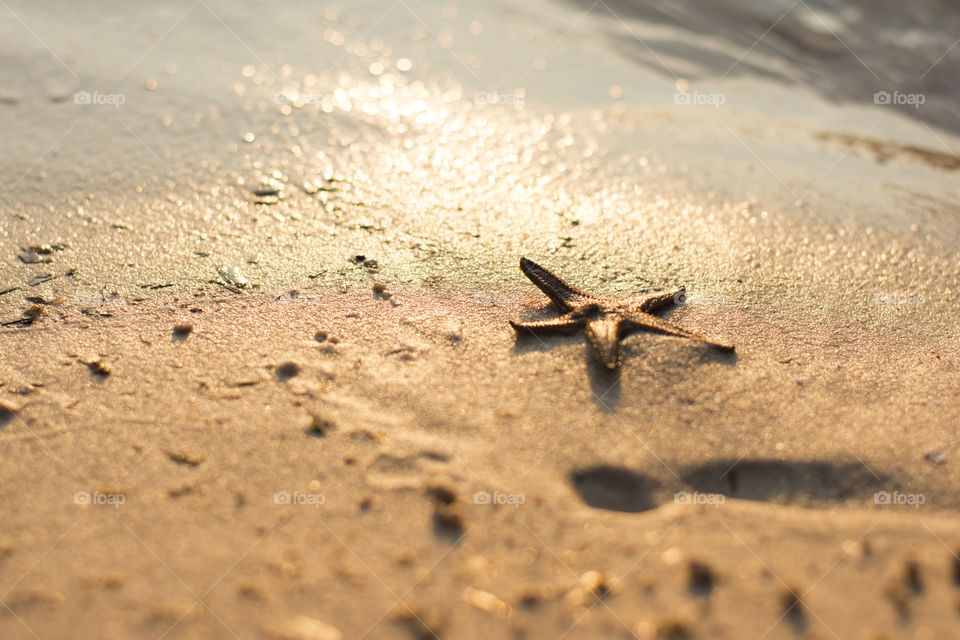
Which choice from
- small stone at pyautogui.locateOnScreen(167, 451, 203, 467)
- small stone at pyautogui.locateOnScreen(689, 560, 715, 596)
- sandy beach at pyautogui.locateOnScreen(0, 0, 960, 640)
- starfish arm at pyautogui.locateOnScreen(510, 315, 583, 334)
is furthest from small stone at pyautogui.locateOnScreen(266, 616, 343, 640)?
starfish arm at pyautogui.locateOnScreen(510, 315, 583, 334)

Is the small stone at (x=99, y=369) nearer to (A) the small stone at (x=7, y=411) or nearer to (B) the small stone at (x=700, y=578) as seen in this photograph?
(A) the small stone at (x=7, y=411)

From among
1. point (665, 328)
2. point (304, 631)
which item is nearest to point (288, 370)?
point (304, 631)

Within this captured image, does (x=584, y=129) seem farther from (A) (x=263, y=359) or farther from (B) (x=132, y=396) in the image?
(B) (x=132, y=396)

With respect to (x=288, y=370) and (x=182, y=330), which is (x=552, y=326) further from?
(x=182, y=330)

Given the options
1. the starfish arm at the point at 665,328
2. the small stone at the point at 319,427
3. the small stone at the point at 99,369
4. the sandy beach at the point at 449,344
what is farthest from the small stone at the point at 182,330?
the starfish arm at the point at 665,328

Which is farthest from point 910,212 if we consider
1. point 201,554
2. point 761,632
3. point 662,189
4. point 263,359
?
point 201,554
